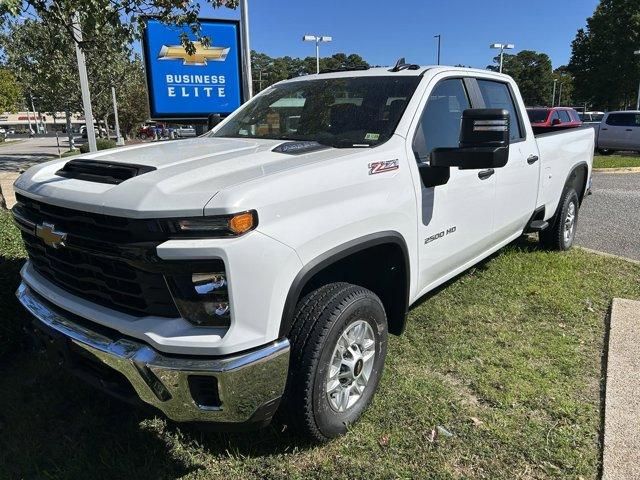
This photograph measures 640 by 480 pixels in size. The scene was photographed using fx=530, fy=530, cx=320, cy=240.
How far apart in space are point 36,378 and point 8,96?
6769cm

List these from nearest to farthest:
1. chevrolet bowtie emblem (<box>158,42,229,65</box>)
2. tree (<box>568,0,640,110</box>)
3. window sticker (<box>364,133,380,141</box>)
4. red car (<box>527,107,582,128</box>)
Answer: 1. window sticker (<box>364,133,380,141</box>)
2. chevrolet bowtie emblem (<box>158,42,229,65</box>)
3. red car (<box>527,107,582,128</box>)
4. tree (<box>568,0,640,110</box>)

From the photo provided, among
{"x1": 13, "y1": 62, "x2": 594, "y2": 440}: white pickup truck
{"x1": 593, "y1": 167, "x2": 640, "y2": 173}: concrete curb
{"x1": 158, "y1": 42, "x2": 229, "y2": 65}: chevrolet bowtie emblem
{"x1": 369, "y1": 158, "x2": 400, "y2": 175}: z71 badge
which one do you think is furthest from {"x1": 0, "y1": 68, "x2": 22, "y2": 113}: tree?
{"x1": 369, "y1": 158, "x2": 400, "y2": 175}: z71 badge

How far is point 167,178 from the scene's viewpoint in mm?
2270

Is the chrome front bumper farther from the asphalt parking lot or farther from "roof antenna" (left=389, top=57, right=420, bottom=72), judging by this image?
the asphalt parking lot

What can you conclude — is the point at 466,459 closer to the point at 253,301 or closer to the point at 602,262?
the point at 253,301

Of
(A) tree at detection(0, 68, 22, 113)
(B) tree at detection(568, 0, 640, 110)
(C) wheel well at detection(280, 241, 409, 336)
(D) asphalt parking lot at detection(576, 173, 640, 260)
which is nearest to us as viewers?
(C) wheel well at detection(280, 241, 409, 336)

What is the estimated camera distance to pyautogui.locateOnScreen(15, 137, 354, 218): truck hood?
209 cm

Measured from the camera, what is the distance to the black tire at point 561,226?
5684 mm

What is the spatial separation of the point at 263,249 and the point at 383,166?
0.98 metres

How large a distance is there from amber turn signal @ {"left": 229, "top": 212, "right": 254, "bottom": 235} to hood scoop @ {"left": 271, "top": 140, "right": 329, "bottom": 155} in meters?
0.79

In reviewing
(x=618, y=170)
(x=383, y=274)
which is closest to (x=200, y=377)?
(x=383, y=274)

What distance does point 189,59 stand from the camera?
27.5 feet

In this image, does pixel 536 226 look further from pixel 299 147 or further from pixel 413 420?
pixel 299 147

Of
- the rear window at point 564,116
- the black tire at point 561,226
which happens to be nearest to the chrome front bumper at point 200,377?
the black tire at point 561,226
